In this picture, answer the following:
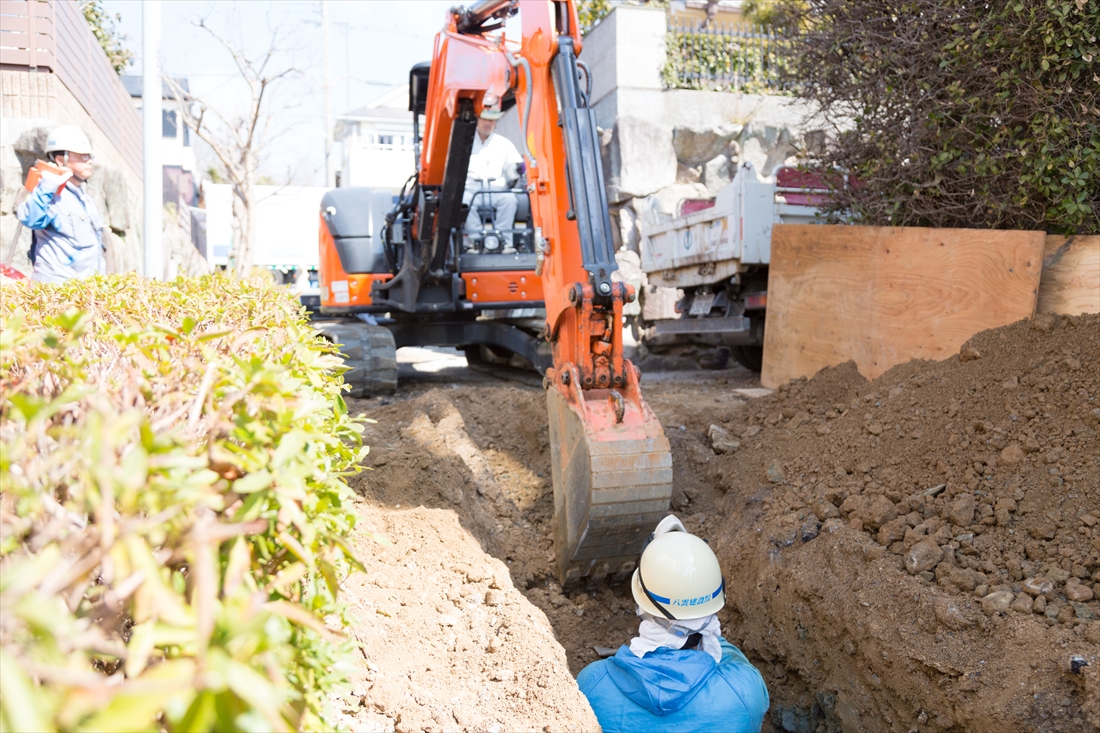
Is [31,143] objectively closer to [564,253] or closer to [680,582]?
[564,253]

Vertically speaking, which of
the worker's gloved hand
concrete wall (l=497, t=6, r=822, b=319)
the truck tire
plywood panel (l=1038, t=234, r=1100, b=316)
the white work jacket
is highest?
concrete wall (l=497, t=6, r=822, b=319)

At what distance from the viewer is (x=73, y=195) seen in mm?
5961

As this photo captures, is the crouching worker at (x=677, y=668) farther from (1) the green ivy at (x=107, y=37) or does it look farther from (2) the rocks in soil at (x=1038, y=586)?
(1) the green ivy at (x=107, y=37)

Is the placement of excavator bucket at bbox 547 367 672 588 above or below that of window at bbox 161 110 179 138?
below

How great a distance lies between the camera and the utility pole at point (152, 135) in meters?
9.93

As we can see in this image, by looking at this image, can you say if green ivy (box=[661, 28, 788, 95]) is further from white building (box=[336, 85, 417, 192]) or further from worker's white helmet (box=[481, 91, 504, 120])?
white building (box=[336, 85, 417, 192])

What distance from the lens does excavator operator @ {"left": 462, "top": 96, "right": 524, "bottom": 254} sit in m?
8.88

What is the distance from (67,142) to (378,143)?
38.6m

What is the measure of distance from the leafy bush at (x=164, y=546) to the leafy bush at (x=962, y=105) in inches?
182

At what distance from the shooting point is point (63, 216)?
19.4 ft

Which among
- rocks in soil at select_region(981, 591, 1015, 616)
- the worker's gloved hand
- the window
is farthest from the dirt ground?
the window

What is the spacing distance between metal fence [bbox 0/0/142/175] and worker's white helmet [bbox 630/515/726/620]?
12.4m

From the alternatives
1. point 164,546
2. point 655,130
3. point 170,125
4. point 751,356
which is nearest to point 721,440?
→ point 751,356

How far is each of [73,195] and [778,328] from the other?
5235 millimetres
